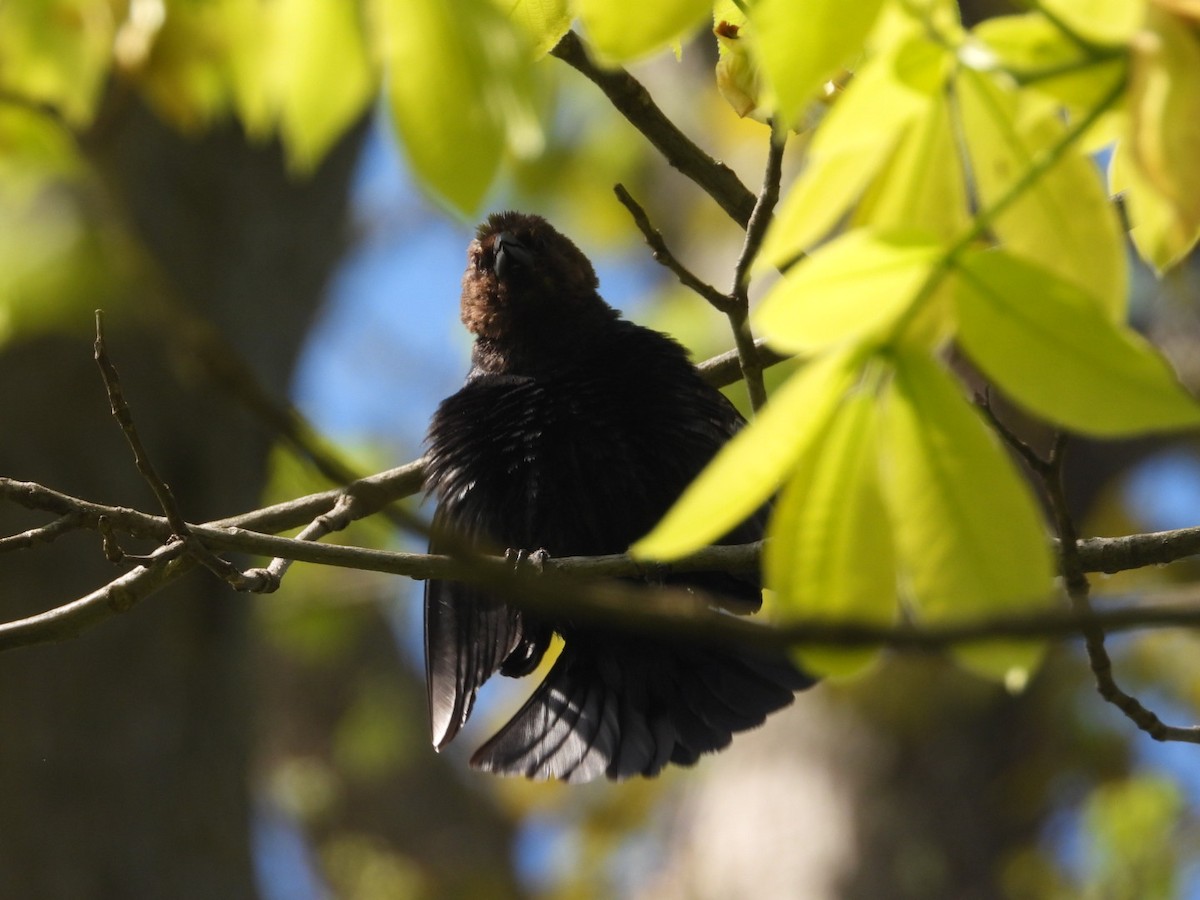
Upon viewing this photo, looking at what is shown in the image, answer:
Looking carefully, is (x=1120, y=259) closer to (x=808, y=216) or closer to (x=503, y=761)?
(x=808, y=216)

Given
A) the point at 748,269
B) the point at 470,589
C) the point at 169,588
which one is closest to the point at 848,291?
the point at 748,269

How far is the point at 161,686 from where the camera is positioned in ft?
18.4

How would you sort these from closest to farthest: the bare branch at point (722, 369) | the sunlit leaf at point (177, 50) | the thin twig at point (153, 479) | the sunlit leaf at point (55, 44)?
the sunlit leaf at point (55, 44) → the thin twig at point (153, 479) → the sunlit leaf at point (177, 50) → the bare branch at point (722, 369)

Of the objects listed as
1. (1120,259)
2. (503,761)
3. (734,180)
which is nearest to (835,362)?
(1120,259)

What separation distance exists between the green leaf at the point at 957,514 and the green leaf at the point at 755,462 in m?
0.07

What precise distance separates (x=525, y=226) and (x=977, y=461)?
10.4ft

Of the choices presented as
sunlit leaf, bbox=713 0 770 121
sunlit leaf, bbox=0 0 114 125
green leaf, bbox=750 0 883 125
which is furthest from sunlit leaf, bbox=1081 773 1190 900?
green leaf, bbox=750 0 883 125

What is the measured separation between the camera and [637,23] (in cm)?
103

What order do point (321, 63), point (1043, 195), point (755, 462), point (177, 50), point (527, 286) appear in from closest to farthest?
point (755, 462), point (1043, 195), point (321, 63), point (177, 50), point (527, 286)

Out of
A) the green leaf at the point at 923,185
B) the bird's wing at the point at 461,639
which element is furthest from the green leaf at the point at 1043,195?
the bird's wing at the point at 461,639

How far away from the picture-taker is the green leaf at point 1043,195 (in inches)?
42.1

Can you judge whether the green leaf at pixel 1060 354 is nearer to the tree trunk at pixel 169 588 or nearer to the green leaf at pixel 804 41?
the green leaf at pixel 804 41

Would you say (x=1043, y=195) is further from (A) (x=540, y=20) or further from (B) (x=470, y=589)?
(B) (x=470, y=589)

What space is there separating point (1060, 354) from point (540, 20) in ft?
2.04
